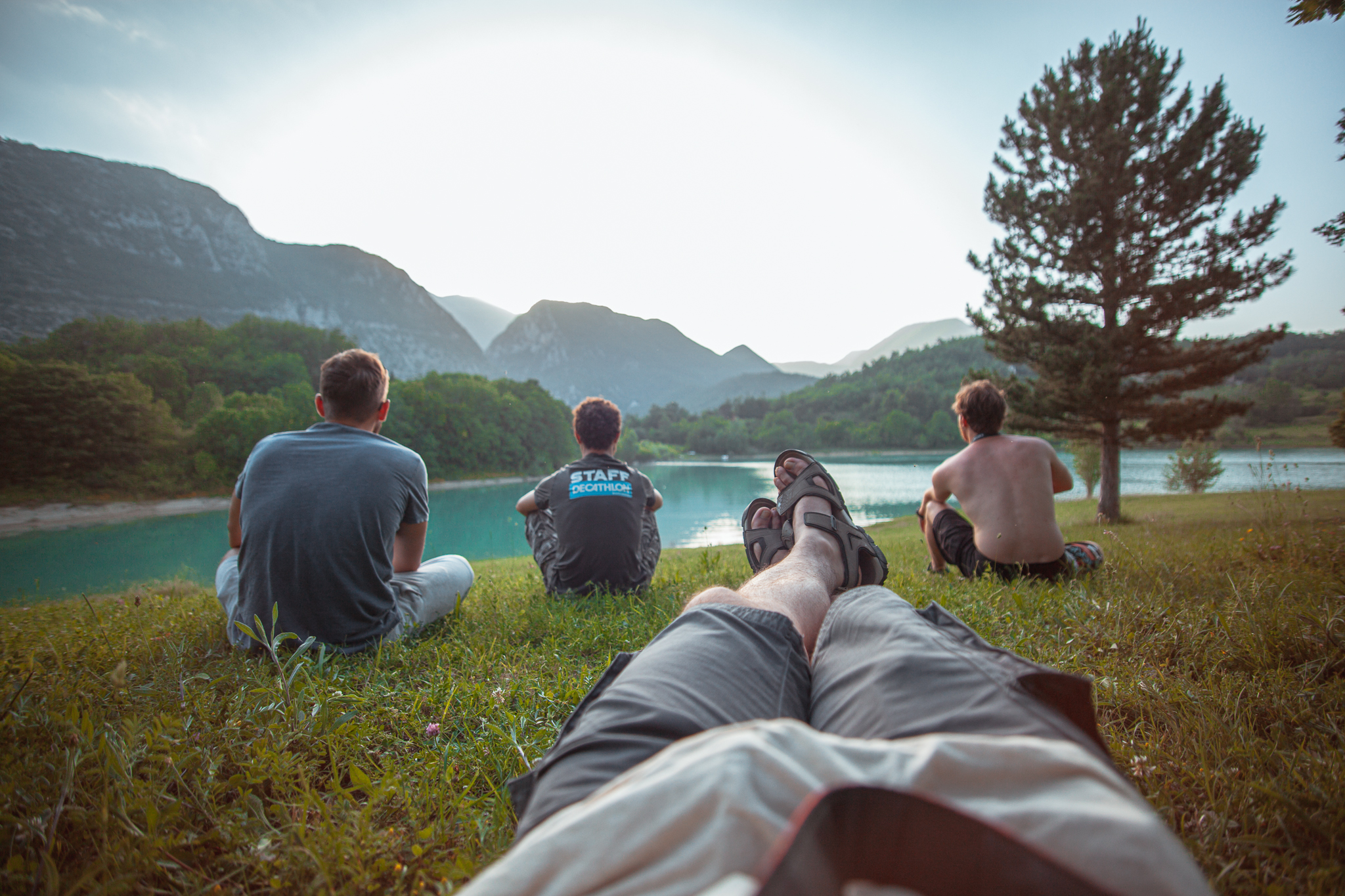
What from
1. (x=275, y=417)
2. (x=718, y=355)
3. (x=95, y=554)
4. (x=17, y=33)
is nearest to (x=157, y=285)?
(x=275, y=417)

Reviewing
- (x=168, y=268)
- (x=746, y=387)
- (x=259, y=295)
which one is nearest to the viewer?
(x=168, y=268)

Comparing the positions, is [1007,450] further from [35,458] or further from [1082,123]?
[35,458]

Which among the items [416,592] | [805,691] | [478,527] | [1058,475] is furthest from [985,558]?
[478,527]

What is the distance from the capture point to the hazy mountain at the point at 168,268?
4778cm

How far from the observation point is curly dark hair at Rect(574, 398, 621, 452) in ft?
10.3

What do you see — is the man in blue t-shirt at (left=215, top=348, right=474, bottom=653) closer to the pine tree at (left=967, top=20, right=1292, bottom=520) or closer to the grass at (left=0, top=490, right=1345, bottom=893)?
the grass at (left=0, top=490, right=1345, bottom=893)

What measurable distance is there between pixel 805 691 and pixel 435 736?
3.15 feet

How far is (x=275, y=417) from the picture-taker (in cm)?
3388

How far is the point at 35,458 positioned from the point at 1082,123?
1489 inches

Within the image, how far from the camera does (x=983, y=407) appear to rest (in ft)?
9.85

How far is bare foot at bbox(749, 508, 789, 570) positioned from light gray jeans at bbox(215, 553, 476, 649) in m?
1.44

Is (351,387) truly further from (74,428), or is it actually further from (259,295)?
(259,295)

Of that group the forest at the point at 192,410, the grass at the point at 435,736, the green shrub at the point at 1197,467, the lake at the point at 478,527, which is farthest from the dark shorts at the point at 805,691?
the forest at the point at 192,410

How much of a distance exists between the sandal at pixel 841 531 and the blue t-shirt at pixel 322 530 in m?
1.62
